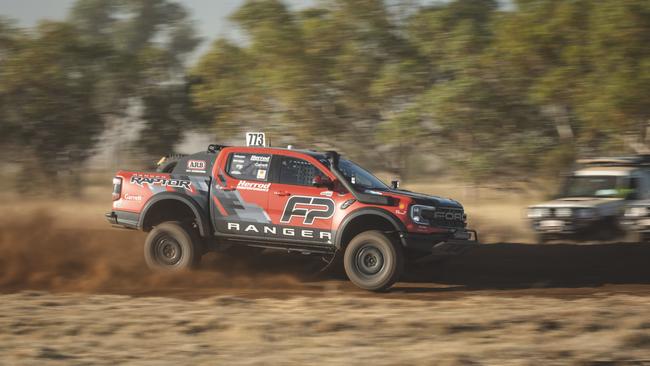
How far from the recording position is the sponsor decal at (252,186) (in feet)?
33.8

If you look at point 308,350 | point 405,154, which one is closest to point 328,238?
point 308,350

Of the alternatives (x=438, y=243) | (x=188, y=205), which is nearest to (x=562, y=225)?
(x=438, y=243)

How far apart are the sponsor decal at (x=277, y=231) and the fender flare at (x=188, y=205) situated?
1.04 feet

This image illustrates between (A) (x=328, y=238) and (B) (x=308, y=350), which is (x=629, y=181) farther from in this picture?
(B) (x=308, y=350)

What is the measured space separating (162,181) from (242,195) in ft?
3.97

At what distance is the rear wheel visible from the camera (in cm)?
1051

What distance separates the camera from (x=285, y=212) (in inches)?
400

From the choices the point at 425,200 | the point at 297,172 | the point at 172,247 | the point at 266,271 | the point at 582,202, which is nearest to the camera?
the point at 425,200

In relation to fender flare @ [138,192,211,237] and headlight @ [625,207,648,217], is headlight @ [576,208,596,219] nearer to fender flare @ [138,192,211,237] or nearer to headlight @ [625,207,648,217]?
headlight @ [625,207,648,217]

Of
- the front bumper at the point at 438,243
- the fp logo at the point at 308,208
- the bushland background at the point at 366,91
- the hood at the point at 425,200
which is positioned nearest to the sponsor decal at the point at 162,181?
the fp logo at the point at 308,208

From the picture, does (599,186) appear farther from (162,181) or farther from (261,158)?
(162,181)

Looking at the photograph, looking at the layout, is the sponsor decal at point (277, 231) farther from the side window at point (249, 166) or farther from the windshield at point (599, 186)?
the windshield at point (599, 186)

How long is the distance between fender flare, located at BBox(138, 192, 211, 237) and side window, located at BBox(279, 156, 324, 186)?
1200mm

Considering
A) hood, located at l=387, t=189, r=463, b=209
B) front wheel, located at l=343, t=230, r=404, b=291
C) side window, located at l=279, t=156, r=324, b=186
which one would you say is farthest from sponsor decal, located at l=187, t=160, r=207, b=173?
hood, located at l=387, t=189, r=463, b=209
